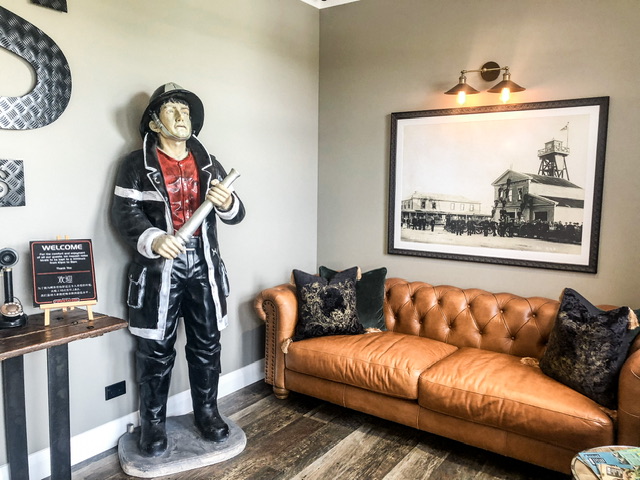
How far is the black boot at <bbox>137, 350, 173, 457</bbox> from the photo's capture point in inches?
97.7

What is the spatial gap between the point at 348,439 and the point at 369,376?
14.4 inches

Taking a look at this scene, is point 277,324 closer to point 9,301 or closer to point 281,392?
point 281,392

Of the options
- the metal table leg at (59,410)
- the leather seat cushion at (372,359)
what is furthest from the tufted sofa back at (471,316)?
the metal table leg at (59,410)

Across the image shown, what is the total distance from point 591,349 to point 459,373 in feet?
2.07

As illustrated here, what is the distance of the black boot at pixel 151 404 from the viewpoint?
97.7 inches

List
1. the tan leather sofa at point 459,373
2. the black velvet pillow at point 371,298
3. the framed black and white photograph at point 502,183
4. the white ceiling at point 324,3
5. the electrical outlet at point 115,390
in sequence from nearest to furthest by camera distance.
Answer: the tan leather sofa at point 459,373 → the electrical outlet at point 115,390 → the framed black and white photograph at point 502,183 → the black velvet pillow at point 371,298 → the white ceiling at point 324,3

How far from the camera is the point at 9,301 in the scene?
206cm

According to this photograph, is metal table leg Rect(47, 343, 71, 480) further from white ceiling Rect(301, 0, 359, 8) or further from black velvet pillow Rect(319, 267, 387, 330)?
white ceiling Rect(301, 0, 359, 8)

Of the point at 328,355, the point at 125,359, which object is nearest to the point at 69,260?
the point at 125,359

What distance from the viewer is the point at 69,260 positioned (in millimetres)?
2182

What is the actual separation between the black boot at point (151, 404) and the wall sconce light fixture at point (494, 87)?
2.42 m

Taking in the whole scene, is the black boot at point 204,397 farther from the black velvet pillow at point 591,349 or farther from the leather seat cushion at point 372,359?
the black velvet pillow at point 591,349

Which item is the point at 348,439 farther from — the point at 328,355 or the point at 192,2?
the point at 192,2

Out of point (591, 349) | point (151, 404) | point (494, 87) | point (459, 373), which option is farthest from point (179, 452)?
point (494, 87)
